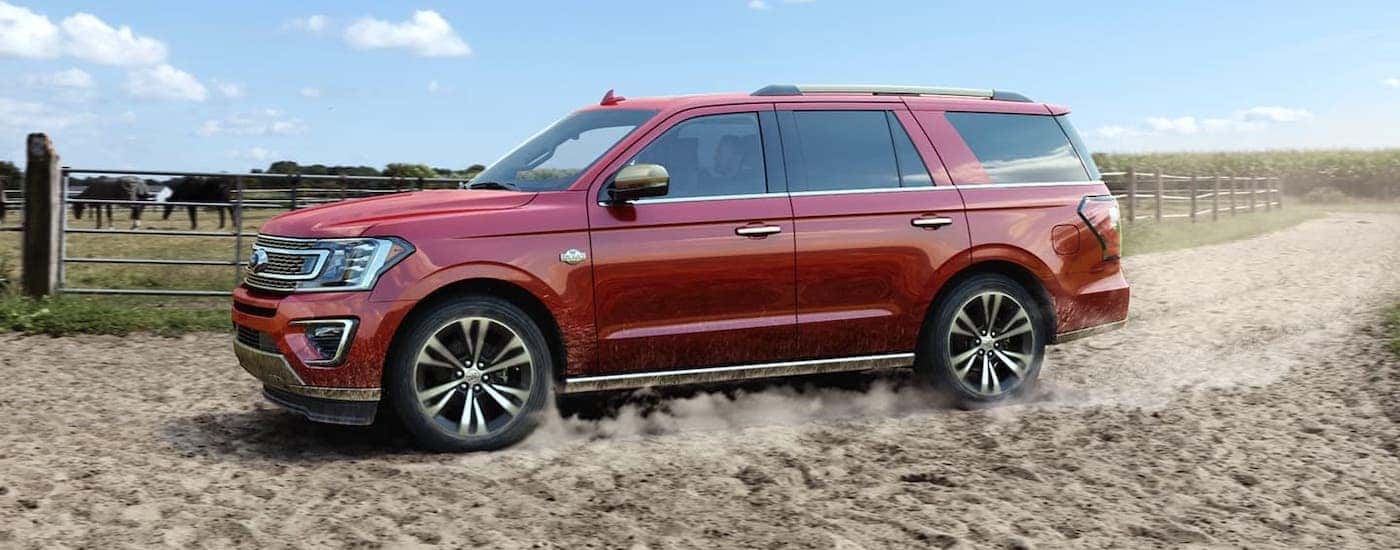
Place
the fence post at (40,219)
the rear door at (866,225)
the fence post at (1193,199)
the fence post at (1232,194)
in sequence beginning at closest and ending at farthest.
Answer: the rear door at (866,225) < the fence post at (40,219) < the fence post at (1193,199) < the fence post at (1232,194)

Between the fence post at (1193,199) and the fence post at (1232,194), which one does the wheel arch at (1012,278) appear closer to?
the fence post at (1193,199)

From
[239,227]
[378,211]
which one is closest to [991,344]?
[378,211]

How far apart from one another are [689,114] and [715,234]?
2.21 ft

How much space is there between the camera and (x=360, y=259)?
6.14 metres

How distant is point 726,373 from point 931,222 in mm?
1469

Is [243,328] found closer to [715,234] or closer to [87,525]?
[87,525]

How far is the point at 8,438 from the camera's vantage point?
6887mm

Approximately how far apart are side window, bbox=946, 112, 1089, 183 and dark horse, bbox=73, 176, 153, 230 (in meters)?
10.1

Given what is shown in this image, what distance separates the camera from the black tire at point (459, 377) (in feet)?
20.5

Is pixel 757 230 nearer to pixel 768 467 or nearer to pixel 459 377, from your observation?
pixel 768 467

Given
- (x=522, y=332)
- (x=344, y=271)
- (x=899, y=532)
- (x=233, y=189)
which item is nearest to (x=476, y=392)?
(x=522, y=332)

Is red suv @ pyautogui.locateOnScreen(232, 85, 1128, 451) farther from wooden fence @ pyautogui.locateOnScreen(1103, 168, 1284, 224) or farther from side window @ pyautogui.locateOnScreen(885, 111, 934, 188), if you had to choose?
wooden fence @ pyautogui.locateOnScreen(1103, 168, 1284, 224)

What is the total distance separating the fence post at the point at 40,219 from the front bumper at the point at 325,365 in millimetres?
7962

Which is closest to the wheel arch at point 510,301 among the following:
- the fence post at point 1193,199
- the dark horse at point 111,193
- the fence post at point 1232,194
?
the dark horse at point 111,193
